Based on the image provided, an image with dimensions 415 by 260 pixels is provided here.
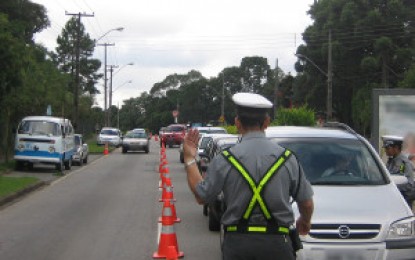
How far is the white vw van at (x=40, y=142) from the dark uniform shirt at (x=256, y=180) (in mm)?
22714

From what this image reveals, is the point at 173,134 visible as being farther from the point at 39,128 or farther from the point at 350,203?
the point at 350,203

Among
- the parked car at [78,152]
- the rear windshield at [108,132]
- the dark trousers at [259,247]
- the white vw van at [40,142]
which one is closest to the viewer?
the dark trousers at [259,247]

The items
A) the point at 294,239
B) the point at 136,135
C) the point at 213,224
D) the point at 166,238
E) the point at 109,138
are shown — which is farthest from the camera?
the point at 109,138

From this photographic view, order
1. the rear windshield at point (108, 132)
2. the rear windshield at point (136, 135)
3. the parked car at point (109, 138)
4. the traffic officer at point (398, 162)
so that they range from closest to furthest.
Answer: the traffic officer at point (398, 162)
the rear windshield at point (136, 135)
the parked car at point (109, 138)
the rear windshield at point (108, 132)

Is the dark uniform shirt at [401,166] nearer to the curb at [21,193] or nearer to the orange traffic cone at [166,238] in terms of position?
the orange traffic cone at [166,238]

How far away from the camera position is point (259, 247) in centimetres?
399

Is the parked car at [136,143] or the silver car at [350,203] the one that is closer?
the silver car at [350,203]

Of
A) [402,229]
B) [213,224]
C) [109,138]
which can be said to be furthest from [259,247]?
[109,138]

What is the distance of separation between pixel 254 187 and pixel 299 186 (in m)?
0.35

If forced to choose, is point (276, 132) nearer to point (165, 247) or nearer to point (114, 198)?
point (165, 247)

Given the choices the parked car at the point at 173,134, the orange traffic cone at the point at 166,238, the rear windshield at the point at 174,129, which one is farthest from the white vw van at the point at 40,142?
the rear windshield at the point at 174,129

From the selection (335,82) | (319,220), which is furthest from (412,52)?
(319,220)

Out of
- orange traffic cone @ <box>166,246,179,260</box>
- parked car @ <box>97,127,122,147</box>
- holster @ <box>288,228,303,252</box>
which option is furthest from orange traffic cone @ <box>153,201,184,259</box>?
parked car @ <box>97,127,122,147</box>

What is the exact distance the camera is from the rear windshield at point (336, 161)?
805 cm
